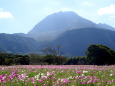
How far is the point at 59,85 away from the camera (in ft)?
19.9

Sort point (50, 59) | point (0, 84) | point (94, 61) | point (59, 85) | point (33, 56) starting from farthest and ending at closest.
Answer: point (33, 56) < point (50, 59) < point (94, 61) < point (0, 84) < point (59, 85)

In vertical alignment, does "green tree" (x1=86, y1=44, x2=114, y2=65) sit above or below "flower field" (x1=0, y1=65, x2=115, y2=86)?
above

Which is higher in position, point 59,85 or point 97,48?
point 97,48

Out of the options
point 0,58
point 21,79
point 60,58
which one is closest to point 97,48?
point 60,58

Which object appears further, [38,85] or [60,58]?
[60,58]

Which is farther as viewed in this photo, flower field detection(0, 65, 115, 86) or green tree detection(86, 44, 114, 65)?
green tree detection(86, 44, 114, 65)

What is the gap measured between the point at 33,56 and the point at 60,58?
16.7 meters

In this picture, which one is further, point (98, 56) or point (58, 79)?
point (98, 56)

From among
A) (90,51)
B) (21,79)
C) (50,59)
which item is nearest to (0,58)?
(50,59)

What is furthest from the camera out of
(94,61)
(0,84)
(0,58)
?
(0,58)

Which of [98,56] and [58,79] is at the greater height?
[98,56]

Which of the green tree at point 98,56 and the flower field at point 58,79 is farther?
the green tree at point 98,56

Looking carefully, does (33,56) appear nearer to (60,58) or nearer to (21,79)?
(60,58)

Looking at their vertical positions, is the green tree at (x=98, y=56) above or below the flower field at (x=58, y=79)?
above
